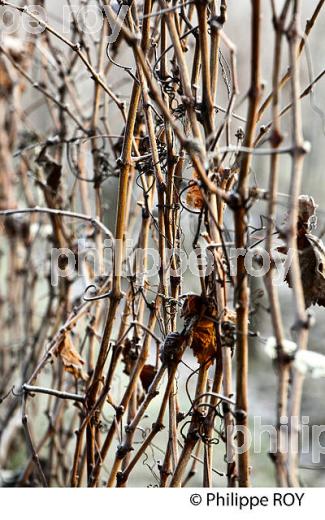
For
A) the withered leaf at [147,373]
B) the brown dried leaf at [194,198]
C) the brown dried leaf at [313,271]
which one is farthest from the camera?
the withered leaf at [147,373]

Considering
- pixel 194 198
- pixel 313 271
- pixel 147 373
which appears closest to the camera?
pixel 313 271

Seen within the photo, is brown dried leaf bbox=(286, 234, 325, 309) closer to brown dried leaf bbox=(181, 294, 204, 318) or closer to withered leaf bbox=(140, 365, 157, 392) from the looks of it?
brown dried leaf bbox=(181, 294, 204, 318)

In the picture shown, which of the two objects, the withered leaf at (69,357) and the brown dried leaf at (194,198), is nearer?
the brown dried leaf at (194,198)

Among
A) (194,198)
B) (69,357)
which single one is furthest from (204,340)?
(69,357)

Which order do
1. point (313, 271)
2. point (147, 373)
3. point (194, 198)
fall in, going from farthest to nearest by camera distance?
point (147, 373) → point (194, 198) → point (313, 271)

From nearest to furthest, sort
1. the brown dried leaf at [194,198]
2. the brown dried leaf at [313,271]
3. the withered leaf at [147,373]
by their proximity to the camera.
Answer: the brown dried leaf at [313,271] → the brown dried leaf at [194,198] → the withered leaf at [147,373]
